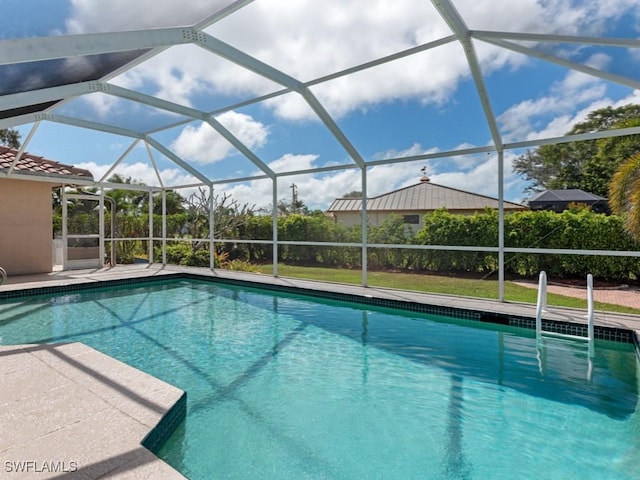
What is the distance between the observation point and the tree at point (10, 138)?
2377cm

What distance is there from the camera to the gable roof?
1296cm

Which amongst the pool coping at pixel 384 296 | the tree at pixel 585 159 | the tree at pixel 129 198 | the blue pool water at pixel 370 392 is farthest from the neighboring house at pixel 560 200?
the tree at pixel 129 198

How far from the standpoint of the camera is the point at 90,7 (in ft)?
11.2

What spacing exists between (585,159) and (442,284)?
1087 centimetres

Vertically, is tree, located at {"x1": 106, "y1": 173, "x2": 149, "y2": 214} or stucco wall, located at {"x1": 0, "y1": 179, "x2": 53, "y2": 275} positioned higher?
tree, located at {"x1": 106, "y1": 173, "x2": 149, "y2": 214}

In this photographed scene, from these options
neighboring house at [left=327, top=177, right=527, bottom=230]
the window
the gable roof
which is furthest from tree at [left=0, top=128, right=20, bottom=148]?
the window

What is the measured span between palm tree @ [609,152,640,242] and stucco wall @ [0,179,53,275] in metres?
13.4

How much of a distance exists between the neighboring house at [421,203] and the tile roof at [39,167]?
803cm

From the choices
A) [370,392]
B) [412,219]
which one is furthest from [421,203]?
[370,392]

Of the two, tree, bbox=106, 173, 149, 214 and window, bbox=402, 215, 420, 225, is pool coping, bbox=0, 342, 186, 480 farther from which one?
tree, bbox=106, 173, 149, 214

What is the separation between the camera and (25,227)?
409 inches

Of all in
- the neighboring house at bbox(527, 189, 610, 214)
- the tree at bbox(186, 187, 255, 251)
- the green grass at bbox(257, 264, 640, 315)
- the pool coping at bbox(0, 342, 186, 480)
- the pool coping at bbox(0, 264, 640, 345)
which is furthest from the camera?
the tree at bbox(186, 187, 255, 251)

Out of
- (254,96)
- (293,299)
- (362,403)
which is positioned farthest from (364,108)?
(362,403)

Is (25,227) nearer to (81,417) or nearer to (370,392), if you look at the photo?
(81,417)
